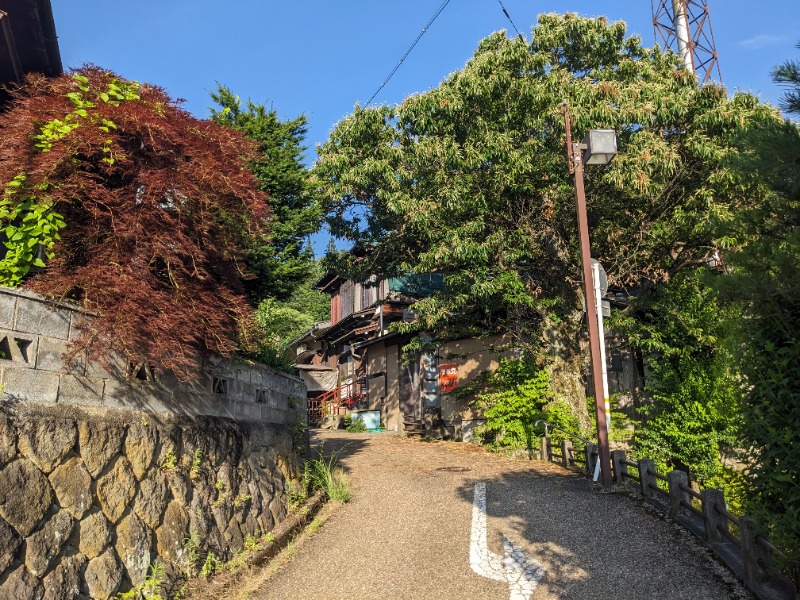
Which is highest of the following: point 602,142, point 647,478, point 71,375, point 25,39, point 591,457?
point 25,39

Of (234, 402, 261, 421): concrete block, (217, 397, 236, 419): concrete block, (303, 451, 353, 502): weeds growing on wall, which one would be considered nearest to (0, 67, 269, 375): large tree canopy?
(217, 397, 236, 419): concrete block

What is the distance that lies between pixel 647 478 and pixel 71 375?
883cm

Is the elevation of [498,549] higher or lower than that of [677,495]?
lower

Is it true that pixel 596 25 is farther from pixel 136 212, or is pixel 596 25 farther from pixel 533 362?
pixel 136 212

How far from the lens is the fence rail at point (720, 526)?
20.6ft

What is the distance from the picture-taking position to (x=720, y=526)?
25.6 feet

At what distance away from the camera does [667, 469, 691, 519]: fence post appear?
9.18 m

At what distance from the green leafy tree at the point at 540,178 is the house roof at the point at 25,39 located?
287 inches

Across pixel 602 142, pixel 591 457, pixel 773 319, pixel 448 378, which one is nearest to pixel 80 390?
pixel 773 319

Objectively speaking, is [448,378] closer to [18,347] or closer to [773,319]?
[773,319]

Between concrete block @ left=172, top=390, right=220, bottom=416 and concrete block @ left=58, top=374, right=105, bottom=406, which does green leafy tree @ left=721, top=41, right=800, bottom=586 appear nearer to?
concrete block @ left=58, top=374, right=105, bottom=406

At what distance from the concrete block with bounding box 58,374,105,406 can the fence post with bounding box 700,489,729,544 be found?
7.16 meters

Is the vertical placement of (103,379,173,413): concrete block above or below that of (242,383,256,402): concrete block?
below

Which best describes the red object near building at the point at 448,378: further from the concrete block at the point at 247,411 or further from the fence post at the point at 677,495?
the concrete block at the point at 247,411
